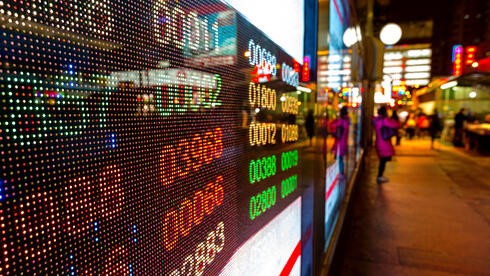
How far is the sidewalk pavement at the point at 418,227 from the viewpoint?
3.24m

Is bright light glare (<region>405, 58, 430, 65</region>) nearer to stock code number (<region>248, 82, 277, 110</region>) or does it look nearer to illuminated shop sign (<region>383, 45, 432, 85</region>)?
illuminated shop sign (<region>383, 45, 432, 85</region>)

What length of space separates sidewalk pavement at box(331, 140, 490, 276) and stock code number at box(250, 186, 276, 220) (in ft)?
6.22

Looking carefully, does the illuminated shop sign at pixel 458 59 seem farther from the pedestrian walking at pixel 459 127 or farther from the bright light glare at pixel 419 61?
the bright light glare at pixel 419 61

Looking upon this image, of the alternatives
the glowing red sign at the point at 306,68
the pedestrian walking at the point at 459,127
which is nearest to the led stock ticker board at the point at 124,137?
the glowing red sign at the point at 306,68

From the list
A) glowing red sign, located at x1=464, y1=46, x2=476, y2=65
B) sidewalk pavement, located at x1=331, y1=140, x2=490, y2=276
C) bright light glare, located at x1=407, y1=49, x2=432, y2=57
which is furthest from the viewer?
bright light glare, located at x1=407, y1=49, x2=432, y2=57

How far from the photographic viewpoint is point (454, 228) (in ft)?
14.0

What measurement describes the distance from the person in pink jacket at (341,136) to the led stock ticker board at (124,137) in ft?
13.1

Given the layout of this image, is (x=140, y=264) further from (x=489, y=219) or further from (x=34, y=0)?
(x=489, y=219)

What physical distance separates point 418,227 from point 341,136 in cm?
175

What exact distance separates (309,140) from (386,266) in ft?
6.77

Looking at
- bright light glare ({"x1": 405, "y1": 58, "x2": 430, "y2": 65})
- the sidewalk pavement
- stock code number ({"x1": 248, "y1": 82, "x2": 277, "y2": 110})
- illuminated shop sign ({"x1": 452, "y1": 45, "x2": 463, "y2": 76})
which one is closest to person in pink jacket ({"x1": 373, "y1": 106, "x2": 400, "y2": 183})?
the sidewalk pavement

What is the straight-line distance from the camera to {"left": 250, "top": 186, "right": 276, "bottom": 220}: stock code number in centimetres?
119

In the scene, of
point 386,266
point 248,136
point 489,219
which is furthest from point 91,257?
point 489,219

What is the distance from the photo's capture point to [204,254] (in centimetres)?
85
